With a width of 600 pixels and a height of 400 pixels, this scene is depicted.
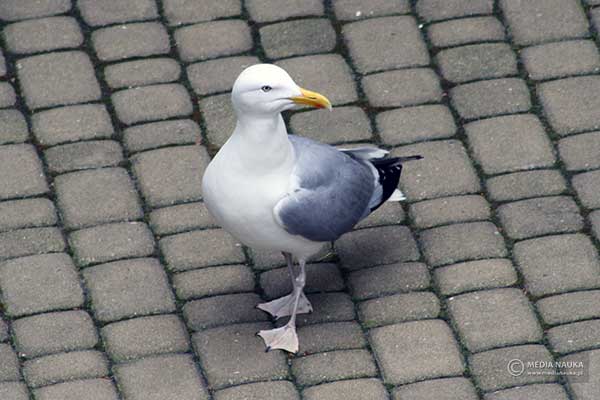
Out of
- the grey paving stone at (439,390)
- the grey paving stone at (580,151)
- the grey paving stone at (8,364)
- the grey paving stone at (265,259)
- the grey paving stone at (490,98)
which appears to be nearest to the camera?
the grey paving stone at (439,390)

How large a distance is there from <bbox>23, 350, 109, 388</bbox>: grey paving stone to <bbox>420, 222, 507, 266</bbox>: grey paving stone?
158 cm

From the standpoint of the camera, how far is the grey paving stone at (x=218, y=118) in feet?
22.8

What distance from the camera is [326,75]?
7246mm

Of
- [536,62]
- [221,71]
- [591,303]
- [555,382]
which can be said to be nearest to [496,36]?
[536,62]

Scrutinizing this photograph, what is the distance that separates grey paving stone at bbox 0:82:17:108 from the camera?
7082 millimetres

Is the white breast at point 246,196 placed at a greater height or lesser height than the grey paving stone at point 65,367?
greater

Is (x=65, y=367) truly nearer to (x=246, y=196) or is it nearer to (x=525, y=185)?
(x=246, y=196)

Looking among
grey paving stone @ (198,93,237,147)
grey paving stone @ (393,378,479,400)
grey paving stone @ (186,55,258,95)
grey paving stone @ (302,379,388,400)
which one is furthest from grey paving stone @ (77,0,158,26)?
grey paving stone @ (393,378,479,400)

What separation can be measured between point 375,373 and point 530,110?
6.36 ft

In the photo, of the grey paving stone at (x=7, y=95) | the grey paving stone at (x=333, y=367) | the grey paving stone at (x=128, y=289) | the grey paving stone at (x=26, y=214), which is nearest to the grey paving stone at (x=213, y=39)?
the grey paving stone at (x=7, y=95)

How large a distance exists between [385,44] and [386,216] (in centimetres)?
124

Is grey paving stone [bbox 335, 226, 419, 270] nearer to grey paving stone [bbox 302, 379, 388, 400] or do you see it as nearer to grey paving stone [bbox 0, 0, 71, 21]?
grey paving stone [bbox 302, 379, 388, 400]

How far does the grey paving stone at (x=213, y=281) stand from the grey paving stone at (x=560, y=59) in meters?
2.01

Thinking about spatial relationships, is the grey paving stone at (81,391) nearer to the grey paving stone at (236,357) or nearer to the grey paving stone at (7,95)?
the grey paving stone at (236,357)
